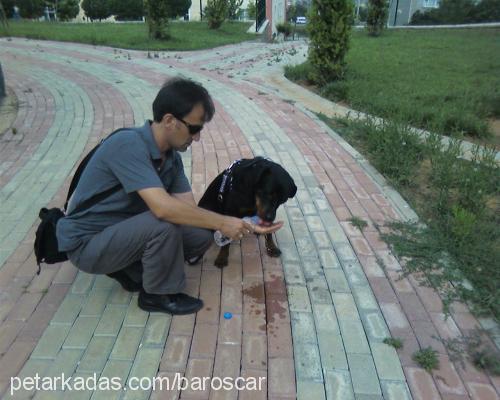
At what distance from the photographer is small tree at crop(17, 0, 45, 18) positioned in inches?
1069

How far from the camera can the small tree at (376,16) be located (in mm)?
17875

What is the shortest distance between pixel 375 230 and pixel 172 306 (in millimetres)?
1825

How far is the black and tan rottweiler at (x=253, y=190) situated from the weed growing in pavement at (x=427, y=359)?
3.67 feet

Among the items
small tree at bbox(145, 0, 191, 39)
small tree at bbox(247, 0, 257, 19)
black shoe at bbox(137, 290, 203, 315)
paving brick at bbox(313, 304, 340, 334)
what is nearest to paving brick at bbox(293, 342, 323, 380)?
paving brick at bbox(313, 304, 340, 334)

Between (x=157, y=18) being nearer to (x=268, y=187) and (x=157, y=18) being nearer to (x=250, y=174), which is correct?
(x=250, y=174)

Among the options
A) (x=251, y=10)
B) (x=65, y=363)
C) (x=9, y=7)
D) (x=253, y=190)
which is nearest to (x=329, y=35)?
(x=253, y=190)

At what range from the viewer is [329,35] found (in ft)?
28.4

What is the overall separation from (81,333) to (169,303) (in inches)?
19.8

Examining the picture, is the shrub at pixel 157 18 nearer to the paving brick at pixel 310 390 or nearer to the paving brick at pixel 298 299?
the paving brick at pixel 298 299

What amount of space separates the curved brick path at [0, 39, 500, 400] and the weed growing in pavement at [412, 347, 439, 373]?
0.03m

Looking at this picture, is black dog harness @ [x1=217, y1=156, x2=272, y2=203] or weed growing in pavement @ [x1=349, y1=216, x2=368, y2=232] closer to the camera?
black dog harness @ [x1=217, y1=156, x2=272, y2=203]

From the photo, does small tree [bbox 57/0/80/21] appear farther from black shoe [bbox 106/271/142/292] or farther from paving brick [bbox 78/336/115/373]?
paving brick [bbox 78/336/115/373]

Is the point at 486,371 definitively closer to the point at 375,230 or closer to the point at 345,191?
the point at 375,230

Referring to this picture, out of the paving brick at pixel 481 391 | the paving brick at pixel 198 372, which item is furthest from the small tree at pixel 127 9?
the paving brick at pixel 481 391
